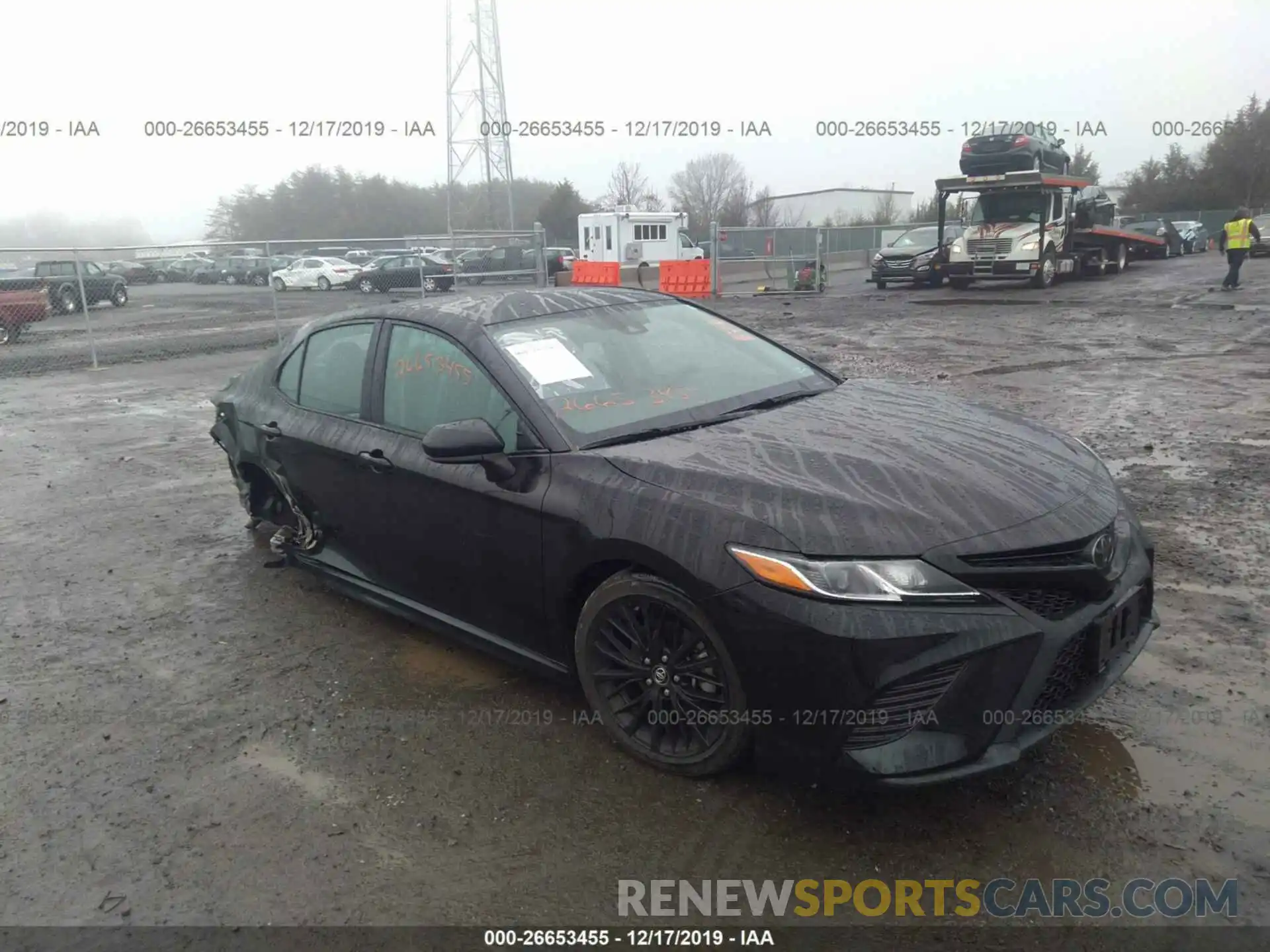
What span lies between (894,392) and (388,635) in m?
2.60

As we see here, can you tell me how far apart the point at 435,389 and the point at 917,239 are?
2426cm

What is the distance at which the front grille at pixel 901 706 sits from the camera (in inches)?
→ 102

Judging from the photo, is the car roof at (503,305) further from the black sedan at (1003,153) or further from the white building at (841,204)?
the white building at (841,204)

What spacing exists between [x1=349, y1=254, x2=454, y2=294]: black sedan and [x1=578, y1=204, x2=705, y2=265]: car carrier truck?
854cm

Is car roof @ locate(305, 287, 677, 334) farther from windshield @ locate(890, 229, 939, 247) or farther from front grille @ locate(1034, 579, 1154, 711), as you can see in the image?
windshield @ locate(890, 229, 939, 247)

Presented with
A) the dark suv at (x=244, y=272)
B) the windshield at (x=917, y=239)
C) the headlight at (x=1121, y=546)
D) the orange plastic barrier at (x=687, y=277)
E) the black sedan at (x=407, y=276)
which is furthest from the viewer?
the dark suv at (x=244, y=272)

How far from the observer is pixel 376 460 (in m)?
3.94

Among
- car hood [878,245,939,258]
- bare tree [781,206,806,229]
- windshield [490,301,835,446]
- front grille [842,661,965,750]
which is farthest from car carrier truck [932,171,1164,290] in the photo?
bare tree [781,206,806,229]

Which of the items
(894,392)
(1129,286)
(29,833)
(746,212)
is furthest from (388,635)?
(746,212)

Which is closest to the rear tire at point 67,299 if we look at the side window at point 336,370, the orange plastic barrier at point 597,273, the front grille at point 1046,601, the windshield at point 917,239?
the orange plastic barrier at point 597,273

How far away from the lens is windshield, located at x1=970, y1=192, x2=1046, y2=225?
71.5ft

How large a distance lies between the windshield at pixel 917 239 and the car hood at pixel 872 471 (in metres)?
23.2

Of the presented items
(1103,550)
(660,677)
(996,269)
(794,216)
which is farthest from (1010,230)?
(794,216)

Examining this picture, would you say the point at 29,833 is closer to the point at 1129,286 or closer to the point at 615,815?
the point at 615,815
